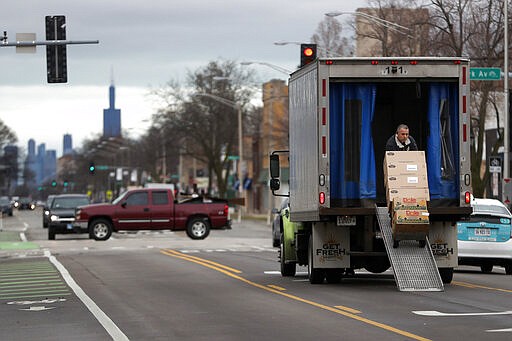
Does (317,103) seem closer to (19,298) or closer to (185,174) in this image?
(19,298)

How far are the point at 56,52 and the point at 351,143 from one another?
1375 centimetres

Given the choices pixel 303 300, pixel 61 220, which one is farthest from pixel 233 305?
pixel 61 220

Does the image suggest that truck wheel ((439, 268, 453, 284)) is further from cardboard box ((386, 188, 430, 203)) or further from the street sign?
the street sign

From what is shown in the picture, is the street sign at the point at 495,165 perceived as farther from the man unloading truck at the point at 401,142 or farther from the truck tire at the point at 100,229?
the man unloading truck at the point at 401,142

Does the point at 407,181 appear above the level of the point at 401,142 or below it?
below

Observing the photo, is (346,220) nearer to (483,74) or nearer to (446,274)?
(446,274)

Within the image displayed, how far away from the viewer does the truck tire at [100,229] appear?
42.8 meters

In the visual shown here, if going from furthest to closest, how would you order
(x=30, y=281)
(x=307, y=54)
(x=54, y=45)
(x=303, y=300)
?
(x=54, y=45)
(x=307, y=54)
(x=30, y=281)
(x=303, y=300)

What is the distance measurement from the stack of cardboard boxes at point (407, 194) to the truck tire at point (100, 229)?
2521 cm

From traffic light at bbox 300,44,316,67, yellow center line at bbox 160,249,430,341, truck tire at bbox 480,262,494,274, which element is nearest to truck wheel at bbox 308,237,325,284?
yellow center line at bbox 160,249,430,341

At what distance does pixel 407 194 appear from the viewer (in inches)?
727

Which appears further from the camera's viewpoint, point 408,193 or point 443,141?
point 443,141

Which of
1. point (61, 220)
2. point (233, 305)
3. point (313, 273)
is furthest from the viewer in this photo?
point (61, 220)

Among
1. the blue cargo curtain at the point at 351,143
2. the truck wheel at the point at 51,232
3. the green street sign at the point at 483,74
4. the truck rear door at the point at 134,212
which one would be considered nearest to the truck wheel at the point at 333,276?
the blue cargo curtain at the point at 351,143
